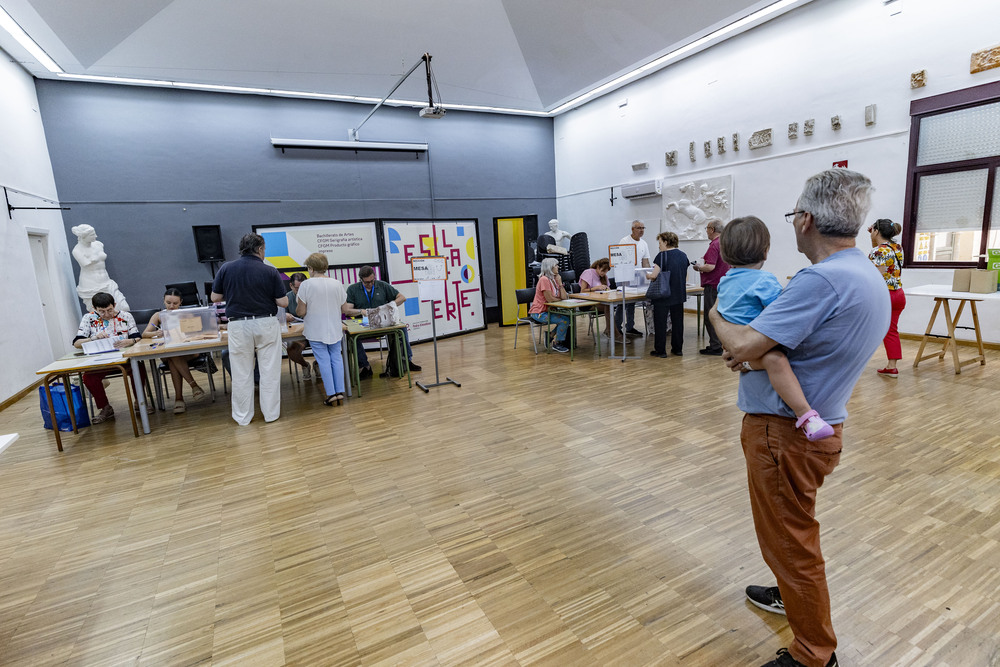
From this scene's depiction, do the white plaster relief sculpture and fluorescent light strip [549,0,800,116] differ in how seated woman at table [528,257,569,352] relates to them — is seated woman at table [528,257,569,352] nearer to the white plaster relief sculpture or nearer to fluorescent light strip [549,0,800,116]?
the white plaster relief sculpture

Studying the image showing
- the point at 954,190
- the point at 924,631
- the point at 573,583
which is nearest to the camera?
the point at 924,631

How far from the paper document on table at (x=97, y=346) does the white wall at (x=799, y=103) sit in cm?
883

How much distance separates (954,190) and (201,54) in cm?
1022

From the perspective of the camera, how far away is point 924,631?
6.04 feet

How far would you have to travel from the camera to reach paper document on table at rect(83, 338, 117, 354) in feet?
15.6

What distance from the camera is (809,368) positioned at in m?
1.43

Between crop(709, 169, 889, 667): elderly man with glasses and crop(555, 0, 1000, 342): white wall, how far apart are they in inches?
254

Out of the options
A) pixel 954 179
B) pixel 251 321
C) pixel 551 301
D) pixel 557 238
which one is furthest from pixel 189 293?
pixel 954 179

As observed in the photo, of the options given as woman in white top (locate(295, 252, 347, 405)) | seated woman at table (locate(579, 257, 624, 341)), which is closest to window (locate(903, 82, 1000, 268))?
seated woman at table (locate(579, 257, 624, 341))

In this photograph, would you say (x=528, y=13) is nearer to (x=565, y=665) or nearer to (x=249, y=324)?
(x=249, y=324)

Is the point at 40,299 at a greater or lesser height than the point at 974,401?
greater

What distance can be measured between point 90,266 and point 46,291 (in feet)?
2.11

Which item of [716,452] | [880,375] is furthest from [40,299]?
[880,375]

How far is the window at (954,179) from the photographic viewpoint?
216 inches
